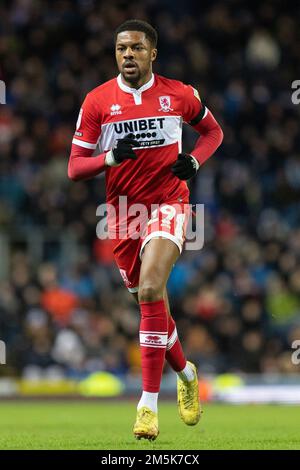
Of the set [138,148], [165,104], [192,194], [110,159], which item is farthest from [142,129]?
[192,194]

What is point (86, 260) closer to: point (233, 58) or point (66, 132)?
point (66, 132)

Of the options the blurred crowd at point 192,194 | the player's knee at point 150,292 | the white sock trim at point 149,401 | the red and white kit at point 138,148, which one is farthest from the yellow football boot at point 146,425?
the blurred crowd at point 192,194

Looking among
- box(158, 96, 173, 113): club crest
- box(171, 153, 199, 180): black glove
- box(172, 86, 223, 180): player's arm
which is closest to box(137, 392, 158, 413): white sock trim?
box(171, 153, 199, 180): black glove

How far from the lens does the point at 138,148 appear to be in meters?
8.05

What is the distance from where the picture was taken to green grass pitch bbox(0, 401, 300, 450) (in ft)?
24.4

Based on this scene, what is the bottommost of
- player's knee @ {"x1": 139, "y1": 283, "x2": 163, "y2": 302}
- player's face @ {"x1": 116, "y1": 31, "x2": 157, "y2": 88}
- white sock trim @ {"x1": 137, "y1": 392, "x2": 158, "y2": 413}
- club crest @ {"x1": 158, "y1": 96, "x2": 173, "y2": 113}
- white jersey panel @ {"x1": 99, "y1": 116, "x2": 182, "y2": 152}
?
white sock trim @ {"x1": 137, "y1": 392, "x2": 158, "y2": 413}

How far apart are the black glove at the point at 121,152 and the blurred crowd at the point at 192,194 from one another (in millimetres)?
8533

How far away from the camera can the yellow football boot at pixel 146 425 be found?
7258mm

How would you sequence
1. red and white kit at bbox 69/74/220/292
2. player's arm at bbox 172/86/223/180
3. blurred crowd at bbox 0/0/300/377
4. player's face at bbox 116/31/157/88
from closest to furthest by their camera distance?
1. player's face at bbox 116/31/157/88
2. red and white kit at bbox 69/74/220/292
3. player's arm at bbox 172/86/223/180
4. blurred crowd at bbox 0/0/300/377

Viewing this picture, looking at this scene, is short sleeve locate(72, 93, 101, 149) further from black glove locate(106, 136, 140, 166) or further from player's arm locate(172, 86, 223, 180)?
player's arm locate(172, 86, 223, 180)

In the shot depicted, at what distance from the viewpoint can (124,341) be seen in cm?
1641

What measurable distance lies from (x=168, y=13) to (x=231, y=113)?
9.39ft

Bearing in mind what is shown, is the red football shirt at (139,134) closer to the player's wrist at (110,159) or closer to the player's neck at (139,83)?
the player's neck at (139,83)

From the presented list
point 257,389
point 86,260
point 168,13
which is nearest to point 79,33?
point 168,13
